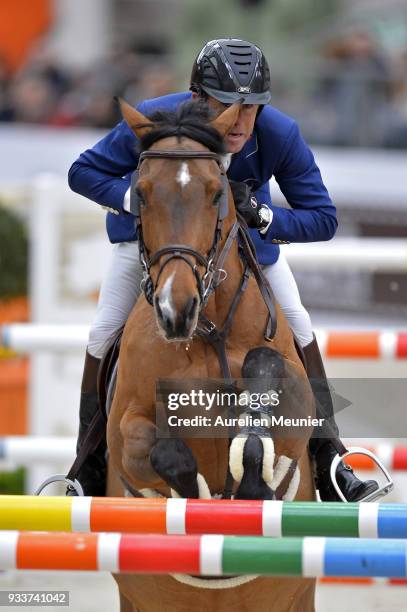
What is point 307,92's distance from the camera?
10.5 metres

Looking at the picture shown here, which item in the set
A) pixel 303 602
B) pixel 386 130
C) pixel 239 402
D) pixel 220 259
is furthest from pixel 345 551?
pixel 386 130

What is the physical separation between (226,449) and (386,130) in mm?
6754

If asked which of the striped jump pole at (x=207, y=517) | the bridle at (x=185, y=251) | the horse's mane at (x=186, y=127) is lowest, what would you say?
the striped jump pole at (x=207, y=517)

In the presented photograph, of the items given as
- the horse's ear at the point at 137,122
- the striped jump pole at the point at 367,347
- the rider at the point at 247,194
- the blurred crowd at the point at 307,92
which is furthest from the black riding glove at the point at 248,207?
the blurred crowd at the point at 307,92

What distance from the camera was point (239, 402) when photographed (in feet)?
12.2

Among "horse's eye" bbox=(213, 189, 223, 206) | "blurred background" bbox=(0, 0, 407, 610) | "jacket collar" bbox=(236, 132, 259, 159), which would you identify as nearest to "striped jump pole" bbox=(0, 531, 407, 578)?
"horse's eye" bbox=(213, 189, 223, 206)

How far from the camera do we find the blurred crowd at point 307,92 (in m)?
10.1

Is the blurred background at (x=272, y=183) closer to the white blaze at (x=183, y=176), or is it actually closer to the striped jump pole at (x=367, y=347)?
the striped jump pole at (x=367, y=347)

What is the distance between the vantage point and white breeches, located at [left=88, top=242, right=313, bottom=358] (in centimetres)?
425

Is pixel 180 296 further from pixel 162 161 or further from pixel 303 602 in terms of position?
pixel 303 602

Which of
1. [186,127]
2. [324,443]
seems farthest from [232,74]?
[324,443]

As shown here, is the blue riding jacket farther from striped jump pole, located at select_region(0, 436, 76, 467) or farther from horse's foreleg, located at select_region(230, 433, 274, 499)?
striped jump pole, located at select_region(0, 436, 76, 467)

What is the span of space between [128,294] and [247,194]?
0.61 metres

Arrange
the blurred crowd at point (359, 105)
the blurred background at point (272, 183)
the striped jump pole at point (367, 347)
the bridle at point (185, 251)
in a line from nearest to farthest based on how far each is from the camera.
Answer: the bridle at point (185, 251) < the striped jump pole at point (367, 347) < the blurred background at point (272, 183) < the blurred crowd at point (359, 105)
